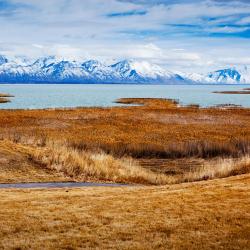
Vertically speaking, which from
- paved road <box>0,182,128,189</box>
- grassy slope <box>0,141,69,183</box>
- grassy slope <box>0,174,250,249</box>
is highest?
grassy slope <box>0,174,250,249</box>

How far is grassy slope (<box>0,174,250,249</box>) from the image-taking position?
43.9 ft

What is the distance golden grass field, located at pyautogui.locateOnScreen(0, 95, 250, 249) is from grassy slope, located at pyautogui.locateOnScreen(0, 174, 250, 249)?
3 cm

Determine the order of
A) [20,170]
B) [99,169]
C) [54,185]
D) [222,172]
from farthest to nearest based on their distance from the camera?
1. [99,169]
2. [20,170]
3. [222,172]
4. [54,185]

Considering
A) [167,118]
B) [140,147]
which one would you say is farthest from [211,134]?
[167,118]

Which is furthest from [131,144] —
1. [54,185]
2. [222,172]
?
[54,185]

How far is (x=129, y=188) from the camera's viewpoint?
77.7 feet

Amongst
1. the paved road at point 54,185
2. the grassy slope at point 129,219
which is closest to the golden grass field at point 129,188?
the grassy slope at point 129,219

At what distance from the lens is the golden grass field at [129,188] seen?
13930 millimetres

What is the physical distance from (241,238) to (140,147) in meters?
27.0

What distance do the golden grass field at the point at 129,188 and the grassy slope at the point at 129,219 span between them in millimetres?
32

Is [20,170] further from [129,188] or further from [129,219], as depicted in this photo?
[129,219]

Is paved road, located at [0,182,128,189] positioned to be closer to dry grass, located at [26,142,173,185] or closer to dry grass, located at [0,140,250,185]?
dry grass, located at [0,140,250,185]

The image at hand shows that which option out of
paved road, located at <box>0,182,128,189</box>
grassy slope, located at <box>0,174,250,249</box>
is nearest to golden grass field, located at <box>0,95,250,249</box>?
grassy slope, located at <box>0,174,250,249</box>

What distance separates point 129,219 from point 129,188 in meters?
7.85
